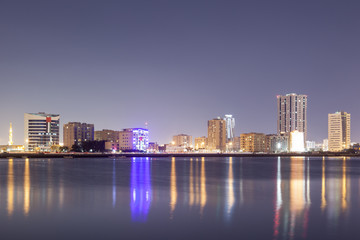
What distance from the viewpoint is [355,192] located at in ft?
111

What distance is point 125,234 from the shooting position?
1722 cm

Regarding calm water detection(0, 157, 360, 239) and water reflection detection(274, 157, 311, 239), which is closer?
calm water detection(0, 157, 360, 239)

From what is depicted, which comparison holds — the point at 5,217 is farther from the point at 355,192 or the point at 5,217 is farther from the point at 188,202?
the point at 355,192

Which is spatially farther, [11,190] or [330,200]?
[11,190]

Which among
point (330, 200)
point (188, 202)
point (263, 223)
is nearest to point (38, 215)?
point (188, 202)

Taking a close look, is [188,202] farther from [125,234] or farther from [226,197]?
[125,234]

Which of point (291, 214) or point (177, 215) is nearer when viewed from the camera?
point (177, 215)

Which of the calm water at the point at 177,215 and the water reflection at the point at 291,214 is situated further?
the water reflection at the point at 291,214

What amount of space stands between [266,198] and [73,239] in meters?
16.7

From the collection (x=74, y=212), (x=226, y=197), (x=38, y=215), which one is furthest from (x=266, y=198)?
(x=38, y=215)

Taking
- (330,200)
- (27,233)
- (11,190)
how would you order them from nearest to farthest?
(27,233)
(330,200)
(11,190)

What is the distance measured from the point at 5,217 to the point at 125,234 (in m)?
7.78

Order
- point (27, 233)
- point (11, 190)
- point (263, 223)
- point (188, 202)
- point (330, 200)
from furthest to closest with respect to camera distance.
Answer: point (11, 190) → point (330, 200) → point (188, 202) → point (263, 223) → point (27, 233)

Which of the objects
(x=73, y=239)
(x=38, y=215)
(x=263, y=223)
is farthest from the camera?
(x=38, y=215)
